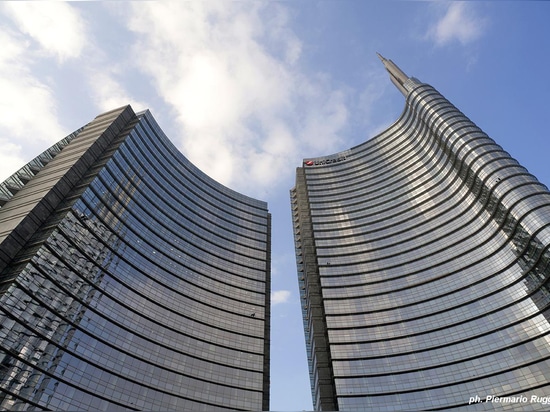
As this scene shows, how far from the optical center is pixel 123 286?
68938 mm

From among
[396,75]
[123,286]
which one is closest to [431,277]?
[123,286]

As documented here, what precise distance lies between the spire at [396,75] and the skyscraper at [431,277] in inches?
643

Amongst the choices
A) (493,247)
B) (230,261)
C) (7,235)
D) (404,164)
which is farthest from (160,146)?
(493,247)

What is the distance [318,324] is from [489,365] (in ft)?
111

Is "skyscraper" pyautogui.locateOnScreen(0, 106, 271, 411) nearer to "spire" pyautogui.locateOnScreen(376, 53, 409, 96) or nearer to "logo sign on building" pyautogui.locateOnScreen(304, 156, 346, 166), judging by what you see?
"logo sign on building" pyautogui.locateOnScreen(304, 156, 346, 166)

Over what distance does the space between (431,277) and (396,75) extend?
82.6 meters

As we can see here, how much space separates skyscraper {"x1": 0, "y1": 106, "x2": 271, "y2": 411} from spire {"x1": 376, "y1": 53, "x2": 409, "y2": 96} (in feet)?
255

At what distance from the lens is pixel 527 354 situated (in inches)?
2400

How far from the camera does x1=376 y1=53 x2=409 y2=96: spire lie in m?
129

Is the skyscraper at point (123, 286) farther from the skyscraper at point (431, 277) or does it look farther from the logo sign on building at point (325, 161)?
the logo sign on building at point (325, 161)

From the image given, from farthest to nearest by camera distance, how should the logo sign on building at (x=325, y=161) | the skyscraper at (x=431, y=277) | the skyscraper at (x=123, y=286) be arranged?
1. the logo sign on building at (x=325, y=161)
2. the skyscraper at (x=431, y=277)
3. the skyscraper at (x=123, y=286)

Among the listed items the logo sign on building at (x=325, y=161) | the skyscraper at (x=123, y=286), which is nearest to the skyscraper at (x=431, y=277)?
the skyscraper at (x=123, y=286)

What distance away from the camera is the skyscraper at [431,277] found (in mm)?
63281

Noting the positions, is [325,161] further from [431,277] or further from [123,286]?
[123,286]
